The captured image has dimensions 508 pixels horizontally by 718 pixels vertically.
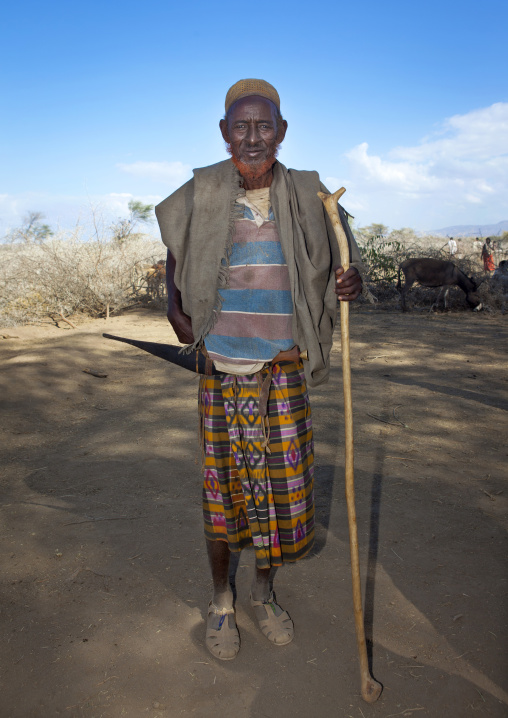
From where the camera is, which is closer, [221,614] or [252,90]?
[252,90]

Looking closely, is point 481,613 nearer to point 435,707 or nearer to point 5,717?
point 435,707

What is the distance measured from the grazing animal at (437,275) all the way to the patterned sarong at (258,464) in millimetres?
9194

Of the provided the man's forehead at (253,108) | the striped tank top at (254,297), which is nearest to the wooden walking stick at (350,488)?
the striped tank top at (254,297)

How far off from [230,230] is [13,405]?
3.79 m

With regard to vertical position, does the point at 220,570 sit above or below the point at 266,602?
above

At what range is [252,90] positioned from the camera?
1.73 m

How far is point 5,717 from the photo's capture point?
1633mm

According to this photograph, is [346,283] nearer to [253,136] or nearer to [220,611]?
[253,136]

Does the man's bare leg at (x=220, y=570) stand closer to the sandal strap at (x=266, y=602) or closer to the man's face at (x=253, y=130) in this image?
the sandal strap at (x=266, y=602)

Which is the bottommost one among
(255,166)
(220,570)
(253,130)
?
(220,570)

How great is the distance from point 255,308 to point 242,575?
1218 mm

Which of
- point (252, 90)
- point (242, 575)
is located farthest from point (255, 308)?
point (242, 575)

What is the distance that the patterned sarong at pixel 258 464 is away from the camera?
1807 millimetres

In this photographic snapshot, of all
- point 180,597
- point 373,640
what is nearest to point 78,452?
point 180,597
